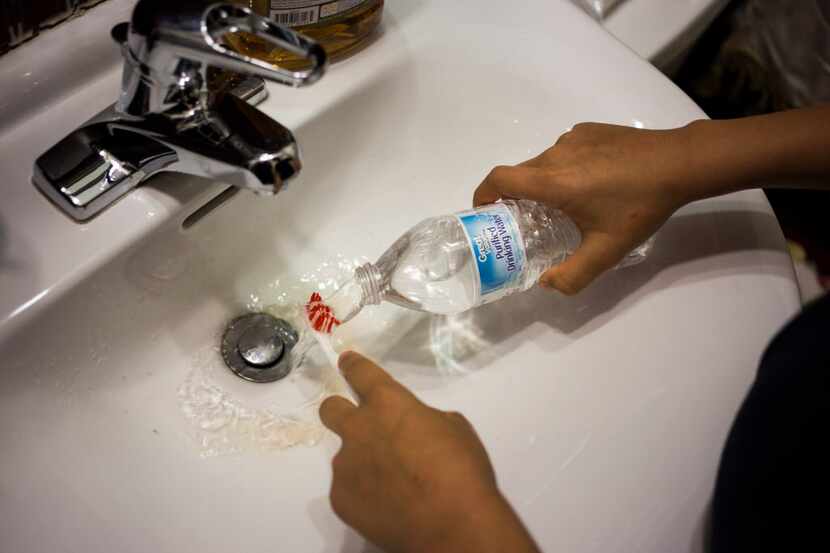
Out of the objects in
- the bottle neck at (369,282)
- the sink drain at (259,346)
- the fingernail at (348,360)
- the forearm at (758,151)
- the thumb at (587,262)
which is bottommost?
the sink drain at (259,346)

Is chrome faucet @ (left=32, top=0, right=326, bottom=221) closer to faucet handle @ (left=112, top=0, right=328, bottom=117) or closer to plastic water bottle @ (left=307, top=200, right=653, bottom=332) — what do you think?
faucet handle @ (left=112, top=0, right=328, bottom=117)

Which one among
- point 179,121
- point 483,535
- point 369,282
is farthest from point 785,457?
Answer: point 179,121

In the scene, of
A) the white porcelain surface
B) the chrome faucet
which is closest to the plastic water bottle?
the chrome faucet

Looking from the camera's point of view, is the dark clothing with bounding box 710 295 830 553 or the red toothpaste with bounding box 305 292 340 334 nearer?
the dark clothing with bounding box 710 295 830 553

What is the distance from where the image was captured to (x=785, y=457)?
14.7 inches

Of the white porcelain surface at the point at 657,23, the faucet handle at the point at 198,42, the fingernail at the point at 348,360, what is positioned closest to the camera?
the faucet handle at the point at 198,42

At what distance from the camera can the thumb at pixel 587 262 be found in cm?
50

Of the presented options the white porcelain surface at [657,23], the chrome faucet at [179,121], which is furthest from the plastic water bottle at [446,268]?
the white porcelain surface at [657,23]

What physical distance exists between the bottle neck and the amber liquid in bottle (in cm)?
16

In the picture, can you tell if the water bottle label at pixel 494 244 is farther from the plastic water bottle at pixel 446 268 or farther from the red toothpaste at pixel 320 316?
the red toothpaste at pixel 320 316

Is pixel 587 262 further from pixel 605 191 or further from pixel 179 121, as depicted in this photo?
pixel 179 121

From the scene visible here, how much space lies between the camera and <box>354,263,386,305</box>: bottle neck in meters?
0.52

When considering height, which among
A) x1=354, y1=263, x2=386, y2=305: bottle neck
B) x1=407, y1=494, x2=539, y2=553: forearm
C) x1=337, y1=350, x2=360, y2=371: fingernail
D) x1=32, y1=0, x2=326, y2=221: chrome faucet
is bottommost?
x1=407, y1=494, x2=539, y2=553: forearm

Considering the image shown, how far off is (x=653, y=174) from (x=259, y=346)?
0.33 metres
